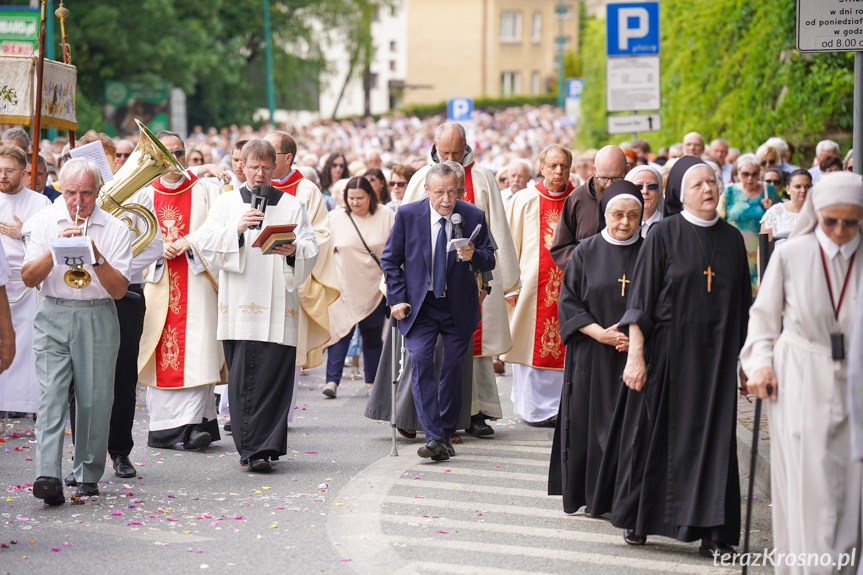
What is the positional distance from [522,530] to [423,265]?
2530 mm

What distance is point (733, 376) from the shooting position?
6.30 metres

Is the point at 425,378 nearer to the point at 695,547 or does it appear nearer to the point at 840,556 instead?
the point at 695,547

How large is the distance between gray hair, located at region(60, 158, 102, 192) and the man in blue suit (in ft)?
7.55

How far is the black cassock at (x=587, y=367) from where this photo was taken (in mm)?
7012

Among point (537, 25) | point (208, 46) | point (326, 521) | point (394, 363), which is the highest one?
point (537, 25)

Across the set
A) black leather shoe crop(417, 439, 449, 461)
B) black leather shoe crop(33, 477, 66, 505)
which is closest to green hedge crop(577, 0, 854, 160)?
black leather shoe crop(417, 439, 449, 461)

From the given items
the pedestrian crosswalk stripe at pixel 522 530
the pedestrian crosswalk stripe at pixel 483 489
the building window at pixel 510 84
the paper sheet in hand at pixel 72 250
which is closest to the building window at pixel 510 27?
the building window at pixel 510 84

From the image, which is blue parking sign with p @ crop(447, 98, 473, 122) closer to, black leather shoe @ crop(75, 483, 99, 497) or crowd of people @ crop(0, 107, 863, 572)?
crowd of people @ crop(0, 107, 863, 572)

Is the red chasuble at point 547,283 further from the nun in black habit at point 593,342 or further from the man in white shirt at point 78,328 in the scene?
the man in white shirt at point 78,328

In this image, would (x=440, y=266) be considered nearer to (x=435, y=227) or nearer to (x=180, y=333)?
(x=435, y=227)

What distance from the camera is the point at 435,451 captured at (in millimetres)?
8617

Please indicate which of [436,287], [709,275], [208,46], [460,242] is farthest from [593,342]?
[208,46]

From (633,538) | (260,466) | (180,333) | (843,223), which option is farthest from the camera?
(180,333)

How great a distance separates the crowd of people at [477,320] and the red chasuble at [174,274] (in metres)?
0.02
